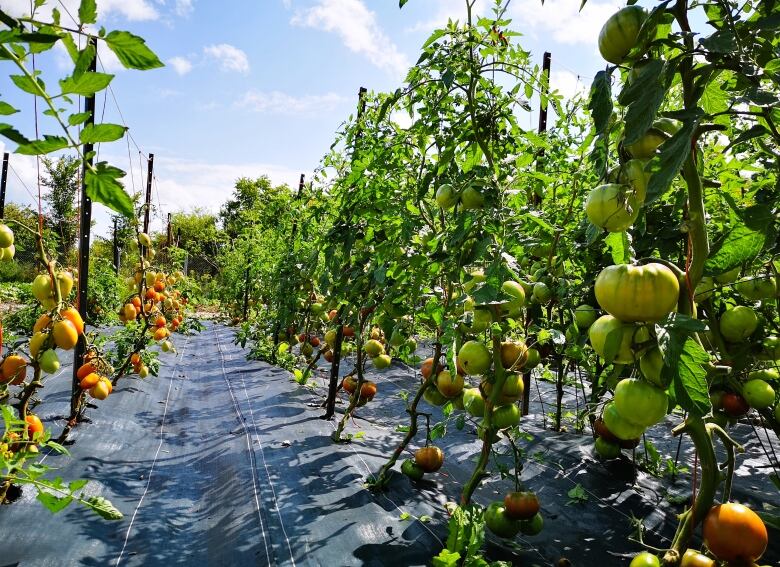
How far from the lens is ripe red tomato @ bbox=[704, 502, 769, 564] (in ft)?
3.37

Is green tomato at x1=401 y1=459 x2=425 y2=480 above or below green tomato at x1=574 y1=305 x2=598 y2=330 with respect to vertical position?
below

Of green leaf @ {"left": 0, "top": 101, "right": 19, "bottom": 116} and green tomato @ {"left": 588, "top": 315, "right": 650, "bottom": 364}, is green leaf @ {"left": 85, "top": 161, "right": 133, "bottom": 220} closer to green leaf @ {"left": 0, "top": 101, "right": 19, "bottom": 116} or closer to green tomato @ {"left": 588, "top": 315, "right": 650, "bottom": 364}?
green leaf @ {"left": 0, "top": 101, "right": 19, "bottom": 116}

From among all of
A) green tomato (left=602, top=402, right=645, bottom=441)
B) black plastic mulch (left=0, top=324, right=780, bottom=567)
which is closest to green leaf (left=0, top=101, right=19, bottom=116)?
green tomato (left=602, top=402, right=645, bottom=441)

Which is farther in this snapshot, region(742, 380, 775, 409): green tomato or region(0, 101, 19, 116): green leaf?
region(742, 380, 775, 409): green tomato

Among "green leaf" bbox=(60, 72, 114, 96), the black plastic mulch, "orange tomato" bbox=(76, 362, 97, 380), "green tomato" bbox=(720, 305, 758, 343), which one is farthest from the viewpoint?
"orange tomato" bbox=(76, 362, 97, 380)

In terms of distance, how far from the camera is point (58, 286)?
5.97ft

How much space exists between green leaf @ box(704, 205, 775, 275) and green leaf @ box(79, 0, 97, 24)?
3.38ft

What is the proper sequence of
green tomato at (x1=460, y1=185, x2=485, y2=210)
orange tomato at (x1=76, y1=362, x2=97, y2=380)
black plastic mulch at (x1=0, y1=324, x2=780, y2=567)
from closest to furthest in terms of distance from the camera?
green tomato at (x1=460, y1=185, x2=485, y2=210) < black plastic mulch at (x1=0, y1=324, x2=780, y2=567) < orange tomato at (x1=76, y1=362, x2=97, y2=380)

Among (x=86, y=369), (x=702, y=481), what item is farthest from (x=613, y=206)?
(x=86, y=369)

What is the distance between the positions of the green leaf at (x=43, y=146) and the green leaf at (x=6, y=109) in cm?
6

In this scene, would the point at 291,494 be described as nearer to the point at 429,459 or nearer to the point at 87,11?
the point at 429,459

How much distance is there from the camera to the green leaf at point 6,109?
63 cm

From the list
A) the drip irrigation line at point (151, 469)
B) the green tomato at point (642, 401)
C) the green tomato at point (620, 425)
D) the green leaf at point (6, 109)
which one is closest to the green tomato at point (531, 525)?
the green tomato at point (620, 425)

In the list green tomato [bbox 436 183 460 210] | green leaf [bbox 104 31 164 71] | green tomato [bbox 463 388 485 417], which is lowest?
green tomato [bbox 463 388 485 417]
